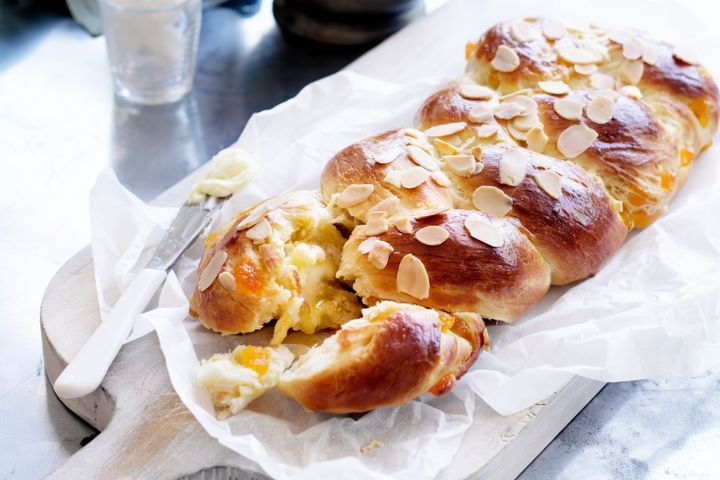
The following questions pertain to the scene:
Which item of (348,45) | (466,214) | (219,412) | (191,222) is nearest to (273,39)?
(348,45)

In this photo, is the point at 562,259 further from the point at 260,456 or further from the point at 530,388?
the point at 260,456

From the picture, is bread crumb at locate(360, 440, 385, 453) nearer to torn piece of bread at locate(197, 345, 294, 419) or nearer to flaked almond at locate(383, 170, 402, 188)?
torn piece of bread at locate(197, 345, 294, 419)

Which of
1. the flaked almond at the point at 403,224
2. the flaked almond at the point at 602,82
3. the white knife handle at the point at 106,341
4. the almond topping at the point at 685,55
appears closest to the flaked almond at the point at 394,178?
the flaked almond at the point at 403,224

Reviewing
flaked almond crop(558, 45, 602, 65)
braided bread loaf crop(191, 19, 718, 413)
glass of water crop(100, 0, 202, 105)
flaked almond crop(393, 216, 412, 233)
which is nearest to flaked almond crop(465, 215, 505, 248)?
braided bread loaf crop(191, 19, 718, 413)

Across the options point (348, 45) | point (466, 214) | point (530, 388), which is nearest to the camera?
point (530, 388)

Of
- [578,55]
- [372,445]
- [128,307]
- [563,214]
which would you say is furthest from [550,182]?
[128,307]

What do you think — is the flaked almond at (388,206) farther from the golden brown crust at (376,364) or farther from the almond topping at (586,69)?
the almond topping at (586,69)
